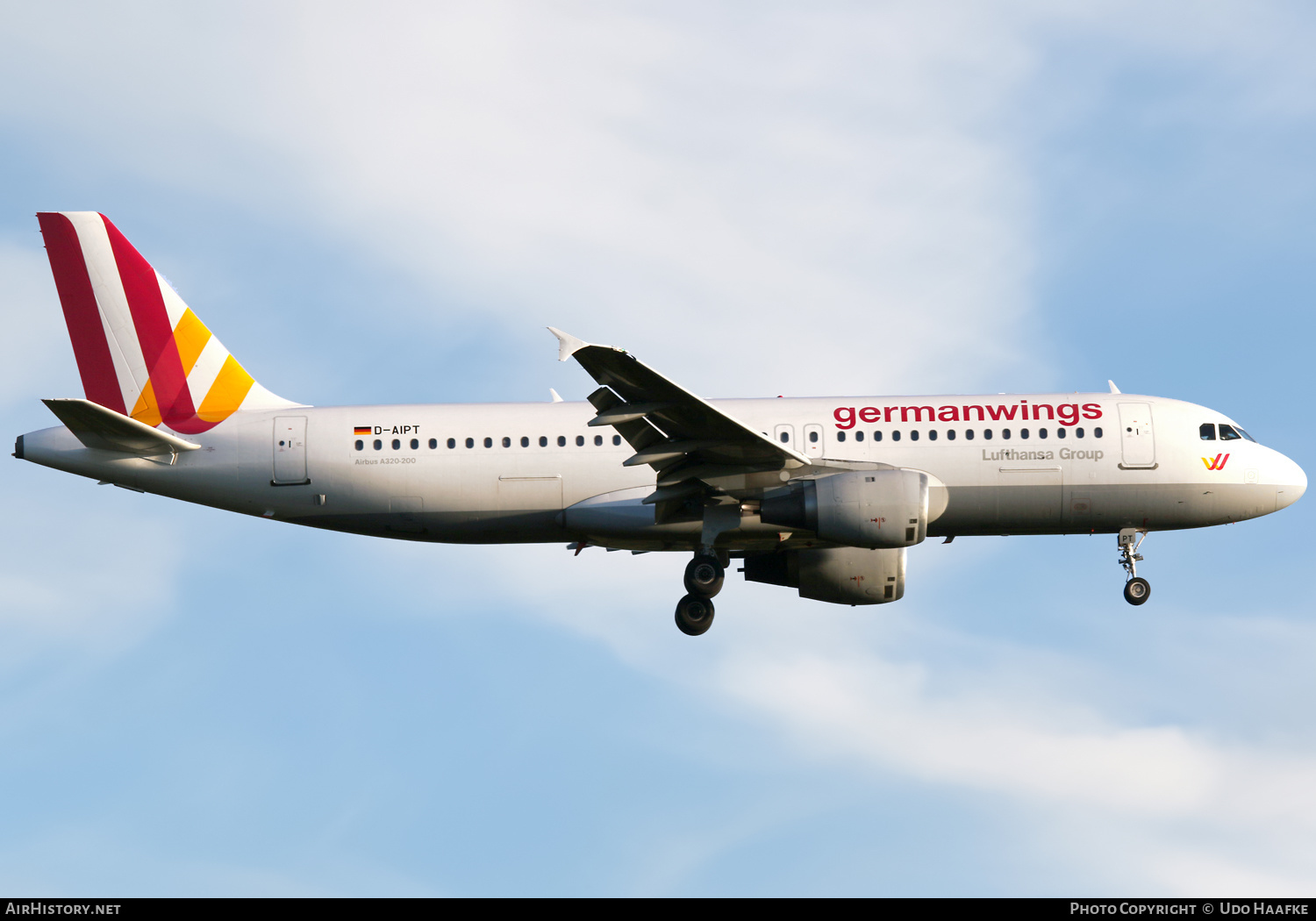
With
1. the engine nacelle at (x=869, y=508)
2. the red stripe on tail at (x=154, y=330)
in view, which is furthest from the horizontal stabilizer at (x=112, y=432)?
the engine nacelle at (x=869, y=508)

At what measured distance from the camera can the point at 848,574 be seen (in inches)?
1158

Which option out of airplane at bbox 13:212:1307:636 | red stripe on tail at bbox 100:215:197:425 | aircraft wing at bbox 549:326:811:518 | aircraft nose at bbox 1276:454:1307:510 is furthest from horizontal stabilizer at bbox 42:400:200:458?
aircraft nose at bbox 1276:454:1307:510

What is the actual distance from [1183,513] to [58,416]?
24038mm

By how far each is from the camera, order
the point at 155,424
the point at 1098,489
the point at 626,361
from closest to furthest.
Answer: the point at 626,361 < the point at 1098,489 < the point at 155,424

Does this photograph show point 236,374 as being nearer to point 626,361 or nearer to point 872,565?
point 626,361

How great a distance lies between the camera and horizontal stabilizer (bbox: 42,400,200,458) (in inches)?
1048

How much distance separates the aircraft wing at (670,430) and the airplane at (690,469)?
0.41ft

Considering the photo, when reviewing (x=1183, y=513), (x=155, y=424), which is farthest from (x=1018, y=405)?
(x=155, y=424)

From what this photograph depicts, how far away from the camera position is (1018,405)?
28062 mm

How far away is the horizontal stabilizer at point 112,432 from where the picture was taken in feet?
87.4

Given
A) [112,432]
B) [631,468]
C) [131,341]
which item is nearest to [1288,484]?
[631,468]

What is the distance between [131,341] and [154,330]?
572mm

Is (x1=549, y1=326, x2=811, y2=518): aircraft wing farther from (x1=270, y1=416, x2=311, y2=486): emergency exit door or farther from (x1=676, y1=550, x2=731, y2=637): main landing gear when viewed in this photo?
(x1=270, y1=416, x2=311, y2=486): emergency exit door

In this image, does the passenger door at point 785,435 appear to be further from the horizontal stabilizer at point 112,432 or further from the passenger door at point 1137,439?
the horizontal stabilizer at point 112,432
